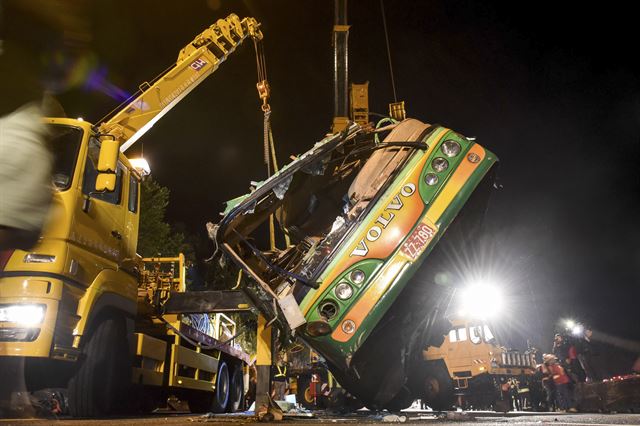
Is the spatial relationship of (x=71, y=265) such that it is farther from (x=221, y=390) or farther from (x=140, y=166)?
(x=221, y=390)

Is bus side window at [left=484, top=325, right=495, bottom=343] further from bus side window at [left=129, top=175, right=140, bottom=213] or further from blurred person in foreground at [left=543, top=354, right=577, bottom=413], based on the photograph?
bus side window at [left=129, top=175, right=140, bottom=213]

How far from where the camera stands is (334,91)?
7.71 meters

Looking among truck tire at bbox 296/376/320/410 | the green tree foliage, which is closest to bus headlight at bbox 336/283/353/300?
truck tire at bbox 296/376/320/410

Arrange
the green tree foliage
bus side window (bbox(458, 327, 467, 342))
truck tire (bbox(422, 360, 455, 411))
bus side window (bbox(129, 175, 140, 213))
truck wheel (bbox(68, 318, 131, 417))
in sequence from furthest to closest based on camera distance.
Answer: the green tree foliage → bus side window (bbox(458, 327, 467, 342)) → truck tire (bbox(422, 360, 455, 411)) → bus side window (bbox(129, 175, 140, 213)) → truck wheel (bbox(68, 318, 131, 417))

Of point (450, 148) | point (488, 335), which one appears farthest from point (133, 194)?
point (488, 335)

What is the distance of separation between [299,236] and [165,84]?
449cm

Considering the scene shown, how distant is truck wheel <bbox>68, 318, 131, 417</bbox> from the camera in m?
4.89

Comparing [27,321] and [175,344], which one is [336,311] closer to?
[27,321]

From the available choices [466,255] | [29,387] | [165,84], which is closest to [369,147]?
[466,255]

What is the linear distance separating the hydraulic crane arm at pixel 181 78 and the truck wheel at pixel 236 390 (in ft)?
16.9

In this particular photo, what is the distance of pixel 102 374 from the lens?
16.7 feet

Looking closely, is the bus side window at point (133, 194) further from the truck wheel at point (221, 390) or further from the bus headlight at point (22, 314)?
the truck wheel at point (221, 390)

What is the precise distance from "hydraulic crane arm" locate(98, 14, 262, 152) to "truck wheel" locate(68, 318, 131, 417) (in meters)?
2.90

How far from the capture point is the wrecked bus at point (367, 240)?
4.27 metres
